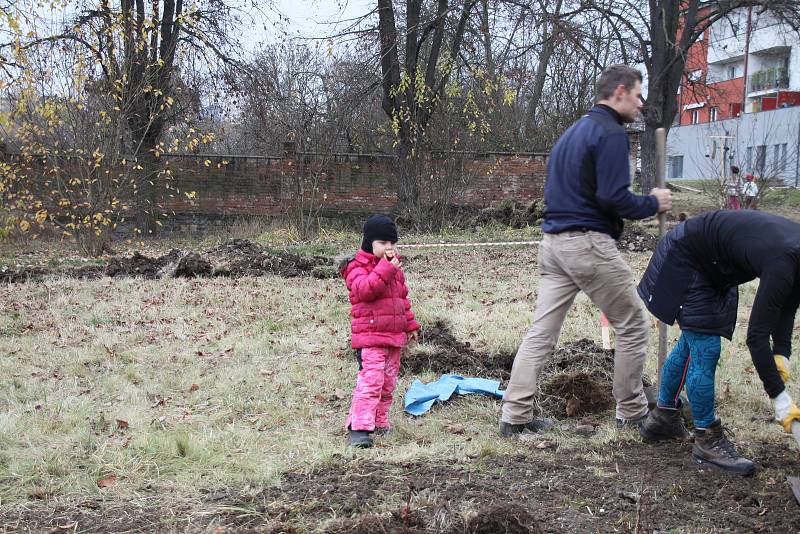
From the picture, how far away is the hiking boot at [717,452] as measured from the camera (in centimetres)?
392

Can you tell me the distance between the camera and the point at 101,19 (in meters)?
16.5

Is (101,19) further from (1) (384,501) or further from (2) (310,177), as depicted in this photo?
(1) (384,501)

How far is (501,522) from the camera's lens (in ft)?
10.4

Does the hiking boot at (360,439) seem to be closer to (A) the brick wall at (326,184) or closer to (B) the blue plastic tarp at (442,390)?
(B) the blue plastic tarp at (442,390)

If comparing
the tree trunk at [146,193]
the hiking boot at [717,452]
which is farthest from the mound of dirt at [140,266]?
the hiking boot at [717,452]

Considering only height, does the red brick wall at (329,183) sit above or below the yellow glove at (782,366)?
above

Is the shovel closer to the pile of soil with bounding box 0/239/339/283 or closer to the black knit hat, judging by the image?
the black knit hat

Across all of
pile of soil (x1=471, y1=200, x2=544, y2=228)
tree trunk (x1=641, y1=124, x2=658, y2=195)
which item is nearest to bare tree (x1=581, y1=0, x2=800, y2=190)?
tree trunk (x1=641, y1=124, x2=658, y2=195)

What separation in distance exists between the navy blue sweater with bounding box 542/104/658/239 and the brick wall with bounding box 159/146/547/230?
50.4ft

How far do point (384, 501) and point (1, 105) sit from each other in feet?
41.0

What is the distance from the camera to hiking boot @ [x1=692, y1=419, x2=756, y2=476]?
3924 mm

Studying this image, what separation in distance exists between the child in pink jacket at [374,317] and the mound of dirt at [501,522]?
4.69 ft

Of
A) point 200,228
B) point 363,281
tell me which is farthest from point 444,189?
point 363,281

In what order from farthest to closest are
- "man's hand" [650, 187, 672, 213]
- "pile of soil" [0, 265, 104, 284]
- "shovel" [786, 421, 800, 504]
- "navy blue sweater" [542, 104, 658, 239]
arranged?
"pile of soil" [0, 265, 104, 284], "man's hand" [650, 187, 672, 213], "navy blue sweater" [542, 104, 658, 239], "shovel" [786, 421, 800, 504]
